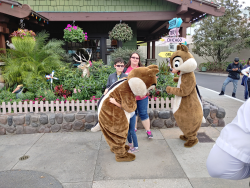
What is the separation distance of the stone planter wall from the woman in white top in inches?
130

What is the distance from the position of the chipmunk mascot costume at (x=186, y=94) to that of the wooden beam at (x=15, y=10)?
16.1 ft

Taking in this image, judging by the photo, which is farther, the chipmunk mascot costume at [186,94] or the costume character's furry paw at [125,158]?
the chipmunk mascot costume at [186,94]

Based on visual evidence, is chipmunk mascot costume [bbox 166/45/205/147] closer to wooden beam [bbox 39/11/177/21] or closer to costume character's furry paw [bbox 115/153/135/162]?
costume character's furry paw [bbox 115/153/135/162]

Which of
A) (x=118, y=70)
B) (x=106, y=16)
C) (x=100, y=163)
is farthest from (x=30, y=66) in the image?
(x=106, y=16)

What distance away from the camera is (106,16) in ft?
27.0

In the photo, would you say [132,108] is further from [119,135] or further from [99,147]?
[99,147]

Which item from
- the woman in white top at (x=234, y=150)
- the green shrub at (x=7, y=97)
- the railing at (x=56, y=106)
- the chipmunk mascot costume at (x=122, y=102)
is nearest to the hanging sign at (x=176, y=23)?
the railing at (x=56, y=106)

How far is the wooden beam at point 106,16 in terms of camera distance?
8.11 meters

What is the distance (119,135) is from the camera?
2971 millimetres

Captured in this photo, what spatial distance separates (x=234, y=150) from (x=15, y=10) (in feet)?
22.2

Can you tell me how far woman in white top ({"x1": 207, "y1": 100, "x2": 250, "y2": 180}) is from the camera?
111 centimetres

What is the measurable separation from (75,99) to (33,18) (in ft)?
13.4

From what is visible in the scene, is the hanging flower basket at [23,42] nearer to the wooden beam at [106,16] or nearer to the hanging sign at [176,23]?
the wooden beam at [106,16]

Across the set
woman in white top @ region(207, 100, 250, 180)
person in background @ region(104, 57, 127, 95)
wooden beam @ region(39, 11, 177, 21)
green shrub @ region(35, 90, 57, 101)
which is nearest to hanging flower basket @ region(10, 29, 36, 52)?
green shrub @ region(35, 90, 57, 101)
